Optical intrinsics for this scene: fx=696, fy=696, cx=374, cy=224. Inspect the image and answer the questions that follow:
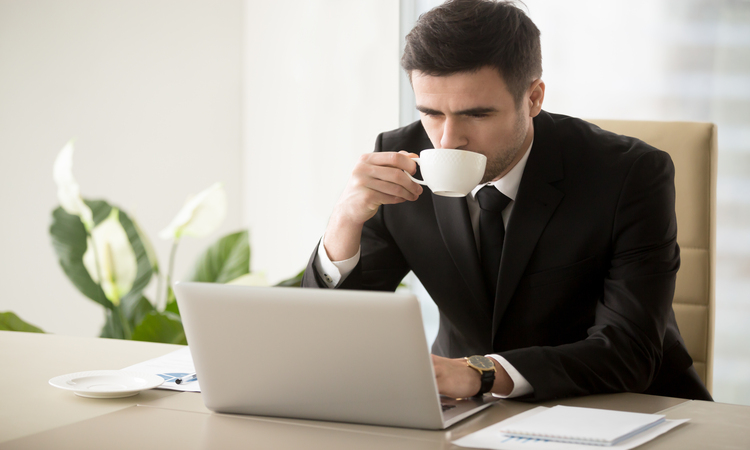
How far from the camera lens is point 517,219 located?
138cm

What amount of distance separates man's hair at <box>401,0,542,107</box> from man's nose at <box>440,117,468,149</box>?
0.09 m

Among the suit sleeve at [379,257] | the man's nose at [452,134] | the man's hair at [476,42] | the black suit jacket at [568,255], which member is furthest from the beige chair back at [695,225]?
the suit sleeve at [379,257]

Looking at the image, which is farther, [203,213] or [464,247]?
[203,213]

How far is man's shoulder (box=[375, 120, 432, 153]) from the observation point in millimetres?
1585

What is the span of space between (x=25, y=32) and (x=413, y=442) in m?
2.45

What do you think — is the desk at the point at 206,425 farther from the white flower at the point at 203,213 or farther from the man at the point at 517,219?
the white flower at the point at 203,213

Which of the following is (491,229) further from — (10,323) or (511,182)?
(10,323)

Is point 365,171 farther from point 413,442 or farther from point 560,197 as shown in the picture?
point 413,442

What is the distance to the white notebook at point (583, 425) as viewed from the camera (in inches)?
30.6

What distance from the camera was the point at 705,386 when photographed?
149 centimetres

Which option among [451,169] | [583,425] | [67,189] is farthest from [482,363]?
[67,189]

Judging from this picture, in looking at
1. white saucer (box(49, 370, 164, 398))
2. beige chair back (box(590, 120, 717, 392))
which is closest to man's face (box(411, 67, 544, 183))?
beige chair back (box(590, 120, 717, 392))

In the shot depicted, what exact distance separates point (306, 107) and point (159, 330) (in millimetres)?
1466

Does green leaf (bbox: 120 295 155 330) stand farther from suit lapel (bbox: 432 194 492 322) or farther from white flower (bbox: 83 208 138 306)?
suit lapel (bbox: 432 194 492 322)
